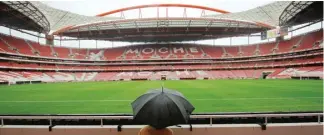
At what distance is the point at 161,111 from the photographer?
9.95ft

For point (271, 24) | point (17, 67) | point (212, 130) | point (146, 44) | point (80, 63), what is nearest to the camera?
point (212, 130)

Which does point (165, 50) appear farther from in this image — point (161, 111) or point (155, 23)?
point (161, 111)

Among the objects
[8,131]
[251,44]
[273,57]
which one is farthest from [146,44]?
[8,131]

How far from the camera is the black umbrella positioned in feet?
9.81

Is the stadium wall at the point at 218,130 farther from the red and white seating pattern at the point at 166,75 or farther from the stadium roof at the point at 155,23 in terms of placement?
the red and white seating pattern at the point at 166,75

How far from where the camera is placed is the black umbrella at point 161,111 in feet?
9.81

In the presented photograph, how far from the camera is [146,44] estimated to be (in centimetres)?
6644

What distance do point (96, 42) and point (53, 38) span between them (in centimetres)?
1155

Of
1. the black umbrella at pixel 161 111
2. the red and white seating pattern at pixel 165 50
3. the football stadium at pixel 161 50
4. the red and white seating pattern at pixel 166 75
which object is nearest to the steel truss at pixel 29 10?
the football stadium at pixel 161 50

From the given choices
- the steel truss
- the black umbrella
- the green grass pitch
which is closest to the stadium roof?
the steel truss

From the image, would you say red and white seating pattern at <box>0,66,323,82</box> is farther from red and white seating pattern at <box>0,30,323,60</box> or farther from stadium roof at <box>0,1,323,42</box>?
stadium roof at <box>0,1,323,42</box>

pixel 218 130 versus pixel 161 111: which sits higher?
pixel 161 111

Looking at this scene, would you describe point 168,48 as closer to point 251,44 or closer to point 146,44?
point 146,44

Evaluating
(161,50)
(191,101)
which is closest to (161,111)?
(191,101)
